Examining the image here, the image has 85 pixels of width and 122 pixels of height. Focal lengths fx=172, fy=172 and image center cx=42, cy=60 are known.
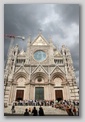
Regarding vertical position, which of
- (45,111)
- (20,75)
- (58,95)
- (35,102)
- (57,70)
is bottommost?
(45,111)

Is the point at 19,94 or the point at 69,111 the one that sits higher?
the point at 19,94

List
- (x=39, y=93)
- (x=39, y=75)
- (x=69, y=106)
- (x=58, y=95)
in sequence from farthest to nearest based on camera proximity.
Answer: (x=39, y=75), (x=39, y=93), (x=58, y=95), (x=69, y=106)

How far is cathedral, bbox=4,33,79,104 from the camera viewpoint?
3.90 metres

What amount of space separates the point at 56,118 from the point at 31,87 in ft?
3.42

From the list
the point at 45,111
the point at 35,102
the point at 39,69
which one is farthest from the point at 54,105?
the point at 39,69

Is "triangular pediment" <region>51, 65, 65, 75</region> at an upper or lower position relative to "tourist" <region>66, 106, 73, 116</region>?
upper

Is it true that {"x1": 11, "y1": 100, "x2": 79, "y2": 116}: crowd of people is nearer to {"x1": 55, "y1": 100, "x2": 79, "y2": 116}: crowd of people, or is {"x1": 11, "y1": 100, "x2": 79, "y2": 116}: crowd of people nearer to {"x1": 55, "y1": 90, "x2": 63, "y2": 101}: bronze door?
{"x1": 55, "y1": 100, "x2": 79, "y2": 116}: crowd of people

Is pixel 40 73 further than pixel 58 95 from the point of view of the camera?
Yes

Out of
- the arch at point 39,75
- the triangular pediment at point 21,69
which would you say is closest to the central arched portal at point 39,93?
the arch at point 39,75

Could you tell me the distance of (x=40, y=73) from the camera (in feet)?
14.3

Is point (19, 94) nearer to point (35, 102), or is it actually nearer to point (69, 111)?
point (35, 102)

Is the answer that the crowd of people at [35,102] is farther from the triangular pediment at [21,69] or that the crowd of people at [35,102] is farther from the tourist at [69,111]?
the triangular pediment at [21,69]

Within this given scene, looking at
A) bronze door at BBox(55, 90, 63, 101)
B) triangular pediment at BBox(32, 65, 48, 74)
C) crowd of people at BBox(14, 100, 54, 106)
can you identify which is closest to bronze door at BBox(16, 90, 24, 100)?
crowd of people at BBox(14, 100, 54, 106)
